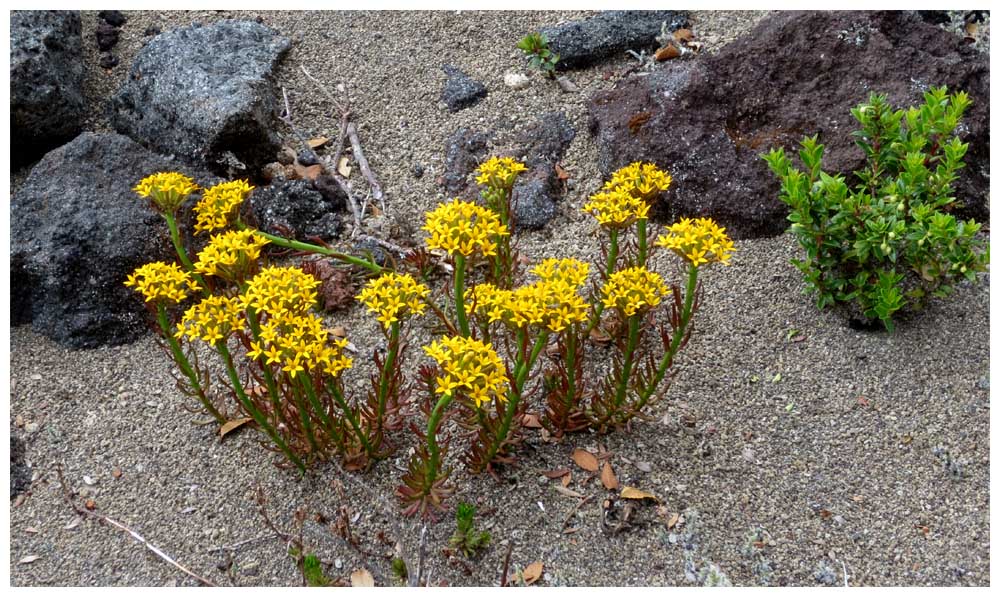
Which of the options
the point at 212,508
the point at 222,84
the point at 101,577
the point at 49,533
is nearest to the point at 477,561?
the point at 212,508

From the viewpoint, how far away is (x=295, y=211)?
14.7 feet

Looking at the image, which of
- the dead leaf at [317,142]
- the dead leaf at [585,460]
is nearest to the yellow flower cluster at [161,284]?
the dead leaf at [585,460]

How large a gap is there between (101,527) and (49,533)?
199 millimetres

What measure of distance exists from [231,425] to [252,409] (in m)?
0.55

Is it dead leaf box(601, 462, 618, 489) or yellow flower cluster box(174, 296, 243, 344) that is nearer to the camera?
yellow flower cluster box(174, 296, 243, 344)

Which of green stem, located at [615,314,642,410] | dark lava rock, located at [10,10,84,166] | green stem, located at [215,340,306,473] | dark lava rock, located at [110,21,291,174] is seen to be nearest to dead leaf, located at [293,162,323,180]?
dark lava rock, located at [110,21,291,174]

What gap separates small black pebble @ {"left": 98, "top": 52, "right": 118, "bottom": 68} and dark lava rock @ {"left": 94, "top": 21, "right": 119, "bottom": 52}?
0.07 m

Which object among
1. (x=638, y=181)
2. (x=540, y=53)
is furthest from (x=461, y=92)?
(x=638, y=181)

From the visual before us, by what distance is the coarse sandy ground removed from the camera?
310 cm

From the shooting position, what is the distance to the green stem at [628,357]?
2.89m

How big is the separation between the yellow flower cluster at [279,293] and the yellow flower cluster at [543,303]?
561 mm

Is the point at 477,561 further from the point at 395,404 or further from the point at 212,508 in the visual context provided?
Answer: the point at 212,508

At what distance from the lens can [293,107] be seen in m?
5.27

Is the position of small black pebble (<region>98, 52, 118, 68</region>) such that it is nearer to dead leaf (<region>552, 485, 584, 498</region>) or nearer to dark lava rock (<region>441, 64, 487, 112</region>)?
dark lava rock (<region>441, 64, 487, 112</region>)
